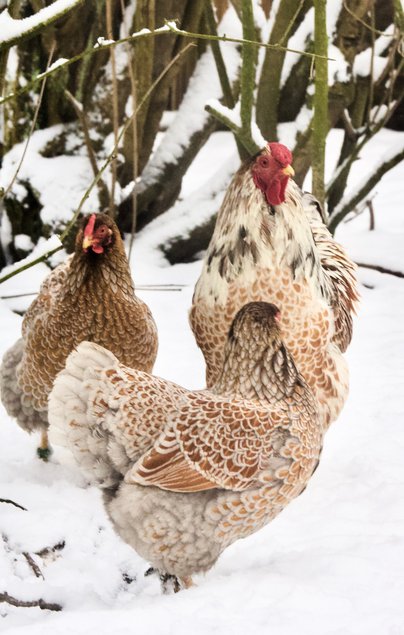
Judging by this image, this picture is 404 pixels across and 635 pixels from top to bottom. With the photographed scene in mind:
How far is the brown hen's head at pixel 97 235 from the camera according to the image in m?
3.69

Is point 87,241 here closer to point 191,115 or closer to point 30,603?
point 30,603

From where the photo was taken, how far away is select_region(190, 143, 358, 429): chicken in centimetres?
360

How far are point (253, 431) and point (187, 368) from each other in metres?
2.02

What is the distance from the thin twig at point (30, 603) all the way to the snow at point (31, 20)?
1938mm

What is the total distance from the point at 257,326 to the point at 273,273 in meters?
0.51

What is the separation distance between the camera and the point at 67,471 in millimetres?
4078

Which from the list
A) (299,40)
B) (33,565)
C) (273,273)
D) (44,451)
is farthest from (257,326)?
(299,40)

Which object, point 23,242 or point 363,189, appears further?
point 363,189

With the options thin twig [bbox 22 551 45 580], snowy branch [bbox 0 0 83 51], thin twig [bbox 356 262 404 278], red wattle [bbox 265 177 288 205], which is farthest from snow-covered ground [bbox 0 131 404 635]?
snowy branch [bbox 0 0 83 51]

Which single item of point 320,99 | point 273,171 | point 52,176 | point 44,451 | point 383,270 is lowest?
point 44,451

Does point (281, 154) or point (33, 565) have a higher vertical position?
point (281, 154)

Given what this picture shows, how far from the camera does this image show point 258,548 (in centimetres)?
345

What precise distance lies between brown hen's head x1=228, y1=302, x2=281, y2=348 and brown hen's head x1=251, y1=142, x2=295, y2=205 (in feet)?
2.00

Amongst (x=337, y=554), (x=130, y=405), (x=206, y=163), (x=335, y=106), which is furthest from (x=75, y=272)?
(x=206, y=163)
